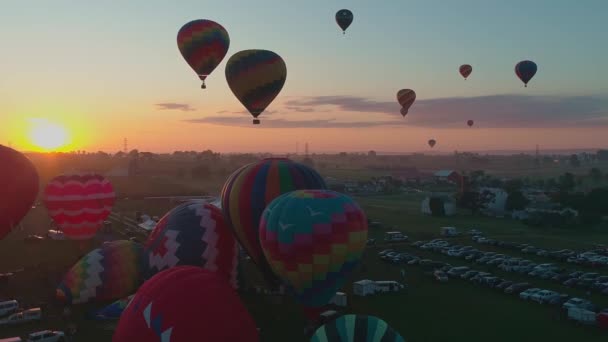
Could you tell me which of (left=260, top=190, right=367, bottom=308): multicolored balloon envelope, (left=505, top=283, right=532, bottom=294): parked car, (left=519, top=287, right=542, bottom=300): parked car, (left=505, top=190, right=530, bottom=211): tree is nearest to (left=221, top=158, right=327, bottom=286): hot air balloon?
(left=260, top=190, right=367, bottom=308): multicolored balloon envelope

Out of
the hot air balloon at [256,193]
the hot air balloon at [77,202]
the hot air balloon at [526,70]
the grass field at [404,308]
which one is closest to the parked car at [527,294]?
the grass field at [404,308]

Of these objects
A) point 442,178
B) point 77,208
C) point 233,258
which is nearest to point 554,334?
point 233,258

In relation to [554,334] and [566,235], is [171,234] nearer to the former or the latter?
[554,334]

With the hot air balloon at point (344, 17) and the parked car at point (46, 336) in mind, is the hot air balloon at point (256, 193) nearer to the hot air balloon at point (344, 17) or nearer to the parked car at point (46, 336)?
the parked car at point (46, 336)

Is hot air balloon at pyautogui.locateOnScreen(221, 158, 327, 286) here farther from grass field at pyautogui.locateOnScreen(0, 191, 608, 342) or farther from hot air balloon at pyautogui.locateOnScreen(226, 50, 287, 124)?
hot air balloon at pyautogui.locateOnScreen(226, 50, 287, 124)

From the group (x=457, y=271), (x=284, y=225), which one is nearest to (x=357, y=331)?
(x=284, y=225)

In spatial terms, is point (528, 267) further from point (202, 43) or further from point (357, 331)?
point (202, 43)
